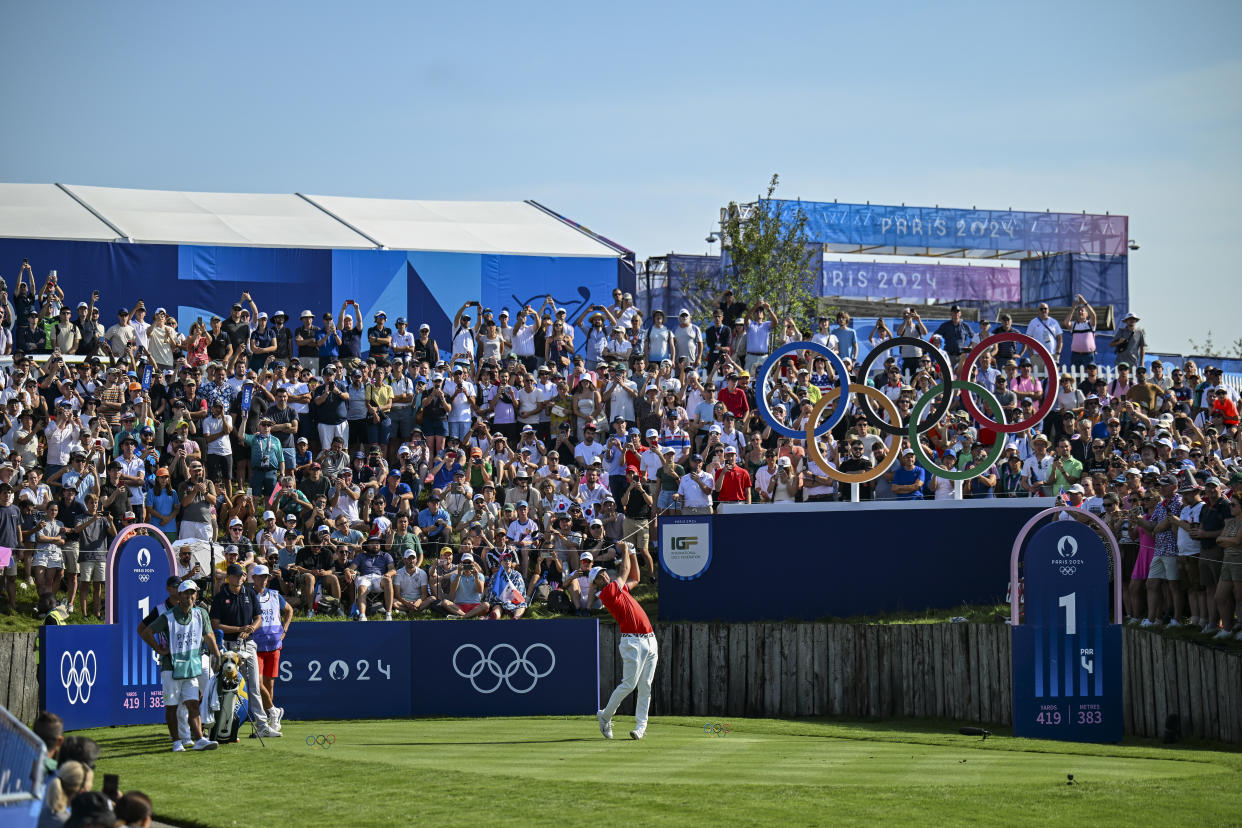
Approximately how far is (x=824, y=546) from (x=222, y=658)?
10030 millimetres

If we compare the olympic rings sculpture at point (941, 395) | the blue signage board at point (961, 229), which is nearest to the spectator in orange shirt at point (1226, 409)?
the olympic rings sculpture at point (941, 395)

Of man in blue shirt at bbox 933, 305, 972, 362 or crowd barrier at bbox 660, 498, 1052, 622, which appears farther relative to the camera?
man in blue shirt at bbox 933, 305, 972, 362

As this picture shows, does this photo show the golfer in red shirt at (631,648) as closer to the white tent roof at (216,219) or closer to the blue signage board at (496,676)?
the blue signage board at (496,676)

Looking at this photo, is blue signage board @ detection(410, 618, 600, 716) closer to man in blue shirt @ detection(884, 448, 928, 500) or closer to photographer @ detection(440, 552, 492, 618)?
photographer @ detection(440, 552, 492, 618)

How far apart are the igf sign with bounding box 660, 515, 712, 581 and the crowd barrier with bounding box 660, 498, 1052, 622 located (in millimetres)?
16

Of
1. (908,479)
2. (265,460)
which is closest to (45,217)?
(265,460)

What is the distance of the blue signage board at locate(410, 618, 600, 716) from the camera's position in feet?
67.8

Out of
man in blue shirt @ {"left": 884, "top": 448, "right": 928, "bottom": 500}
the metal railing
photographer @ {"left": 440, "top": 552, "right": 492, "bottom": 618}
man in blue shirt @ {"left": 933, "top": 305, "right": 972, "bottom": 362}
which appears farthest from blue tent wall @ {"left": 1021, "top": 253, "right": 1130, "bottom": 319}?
the metal railing

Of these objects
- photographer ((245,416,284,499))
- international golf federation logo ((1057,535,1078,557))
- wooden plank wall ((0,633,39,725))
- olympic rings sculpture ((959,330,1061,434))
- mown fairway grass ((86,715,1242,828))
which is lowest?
mown fairway grass ((86,715,1242,828))

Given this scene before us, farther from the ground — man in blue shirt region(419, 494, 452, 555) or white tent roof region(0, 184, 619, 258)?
white tent roof region(0, 184, 619, 258)

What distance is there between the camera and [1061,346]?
28359mm

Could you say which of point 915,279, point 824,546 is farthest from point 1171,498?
point 915,279

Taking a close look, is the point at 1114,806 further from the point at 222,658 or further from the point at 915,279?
the point at 915,279

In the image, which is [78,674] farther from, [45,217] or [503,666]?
[45,217]
